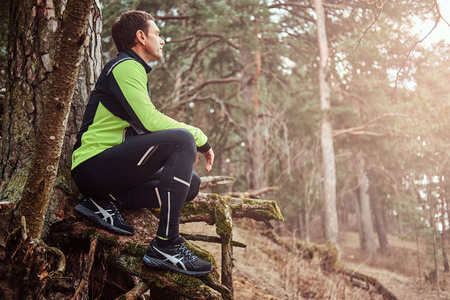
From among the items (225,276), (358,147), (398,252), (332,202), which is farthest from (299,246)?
(398,252)

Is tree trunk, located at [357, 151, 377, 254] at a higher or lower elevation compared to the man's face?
lower

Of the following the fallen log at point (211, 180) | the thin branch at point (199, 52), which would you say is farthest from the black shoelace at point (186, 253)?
the thin branch at point (199, 52)

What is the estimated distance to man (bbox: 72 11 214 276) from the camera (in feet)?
7.31

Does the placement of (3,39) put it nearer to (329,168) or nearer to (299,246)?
(299,246)

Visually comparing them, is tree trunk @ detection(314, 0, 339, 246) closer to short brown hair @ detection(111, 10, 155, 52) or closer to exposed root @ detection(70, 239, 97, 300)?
short brown hair @ detection(111, 10, 155, 52)

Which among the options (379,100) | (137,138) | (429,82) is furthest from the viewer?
(429,82)

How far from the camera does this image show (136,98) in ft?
7.39

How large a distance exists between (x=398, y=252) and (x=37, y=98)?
2083 centimetres

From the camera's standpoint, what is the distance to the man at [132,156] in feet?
7.31

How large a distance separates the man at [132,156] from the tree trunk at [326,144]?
404 inches

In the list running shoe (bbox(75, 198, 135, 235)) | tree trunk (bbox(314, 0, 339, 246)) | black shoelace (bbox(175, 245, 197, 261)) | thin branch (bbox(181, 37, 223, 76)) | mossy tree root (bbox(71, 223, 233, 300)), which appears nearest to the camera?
mossy tree root (bbox(71, 223, 233, 300))

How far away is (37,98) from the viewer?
2461 millimetres

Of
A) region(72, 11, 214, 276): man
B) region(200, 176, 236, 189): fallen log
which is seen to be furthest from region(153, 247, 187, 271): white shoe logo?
region(200, 176, 236, 189): fallen log

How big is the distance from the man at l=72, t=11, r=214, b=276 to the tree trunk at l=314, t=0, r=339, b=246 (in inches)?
404
